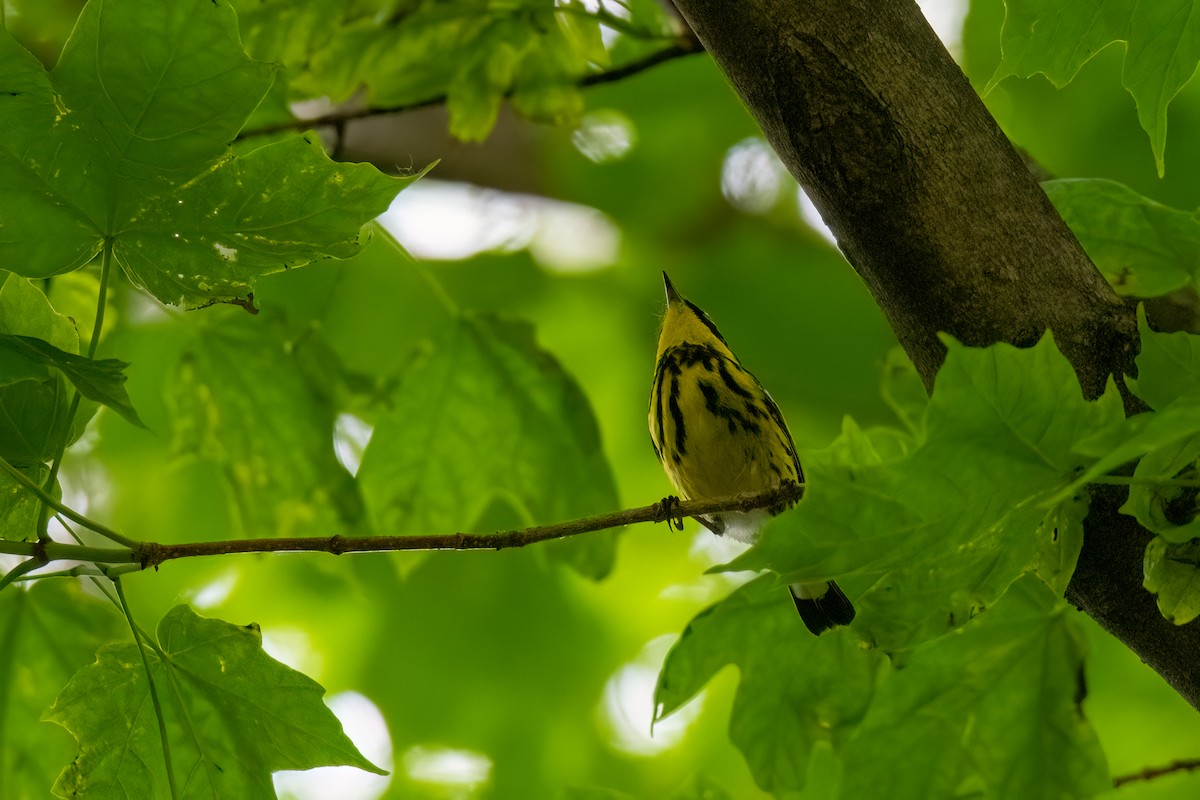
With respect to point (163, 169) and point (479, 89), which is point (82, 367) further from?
point (479, 89)

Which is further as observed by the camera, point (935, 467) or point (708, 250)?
point (708, 250)

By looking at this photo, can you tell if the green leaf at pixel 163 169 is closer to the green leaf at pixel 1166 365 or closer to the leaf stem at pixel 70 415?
the leaf stem at pixel 70 415

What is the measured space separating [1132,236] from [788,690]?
0.81 m

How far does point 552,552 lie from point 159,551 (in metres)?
1.22

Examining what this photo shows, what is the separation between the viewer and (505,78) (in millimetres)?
2156

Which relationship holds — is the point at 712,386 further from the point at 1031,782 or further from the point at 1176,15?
the point at 1176,15

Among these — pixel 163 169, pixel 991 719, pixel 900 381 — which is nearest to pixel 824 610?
pixel 900 381

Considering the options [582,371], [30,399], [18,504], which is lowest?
[582,371]

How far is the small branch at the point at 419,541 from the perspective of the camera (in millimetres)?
1078

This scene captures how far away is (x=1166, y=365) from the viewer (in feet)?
3.22

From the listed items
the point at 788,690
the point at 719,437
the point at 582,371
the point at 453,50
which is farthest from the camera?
the point at 582,371

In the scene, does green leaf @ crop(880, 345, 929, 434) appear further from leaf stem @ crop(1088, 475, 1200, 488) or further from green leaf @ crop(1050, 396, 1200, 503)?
green leaf @ crop(1050, 396, 1200, 503)

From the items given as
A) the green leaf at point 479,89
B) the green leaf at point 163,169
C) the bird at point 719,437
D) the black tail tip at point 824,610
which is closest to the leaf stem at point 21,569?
the green leaf at point 163,169

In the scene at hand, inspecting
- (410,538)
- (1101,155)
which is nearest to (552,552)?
(410,538)
